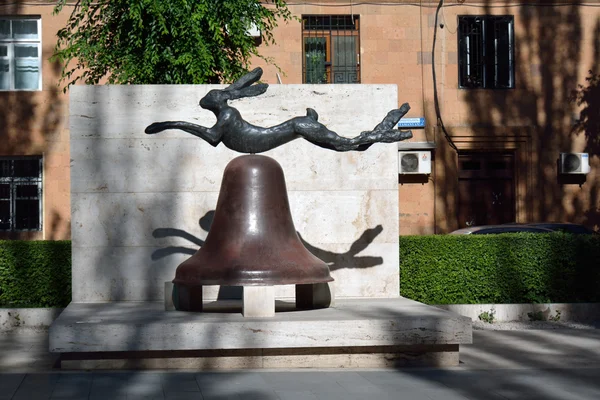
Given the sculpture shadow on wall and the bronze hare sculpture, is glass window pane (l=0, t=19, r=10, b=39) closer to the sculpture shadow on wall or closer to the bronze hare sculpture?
the sculpture shadow on wall

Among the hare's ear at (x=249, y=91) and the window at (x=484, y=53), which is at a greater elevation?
the window at (x=484, y=53)

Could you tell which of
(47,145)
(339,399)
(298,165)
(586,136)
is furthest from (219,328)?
(586,136)

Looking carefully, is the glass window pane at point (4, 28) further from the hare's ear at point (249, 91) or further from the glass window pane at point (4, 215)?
the hare's ear at point (249, 91)

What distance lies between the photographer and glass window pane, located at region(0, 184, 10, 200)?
2303 centimetres

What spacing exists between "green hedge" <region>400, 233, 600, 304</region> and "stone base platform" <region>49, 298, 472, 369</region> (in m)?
4.29

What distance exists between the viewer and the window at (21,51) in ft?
76.7

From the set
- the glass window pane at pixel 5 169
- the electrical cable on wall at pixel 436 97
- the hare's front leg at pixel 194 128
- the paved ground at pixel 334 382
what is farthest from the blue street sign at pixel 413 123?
the hare's front leg at pixel 194 128

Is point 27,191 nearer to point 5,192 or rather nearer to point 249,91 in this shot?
point 5,192

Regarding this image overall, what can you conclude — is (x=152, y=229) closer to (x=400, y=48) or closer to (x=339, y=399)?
(x=339, y=399)

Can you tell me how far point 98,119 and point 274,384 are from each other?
5.32 metres

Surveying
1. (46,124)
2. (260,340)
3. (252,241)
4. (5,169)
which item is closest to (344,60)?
(46,124)

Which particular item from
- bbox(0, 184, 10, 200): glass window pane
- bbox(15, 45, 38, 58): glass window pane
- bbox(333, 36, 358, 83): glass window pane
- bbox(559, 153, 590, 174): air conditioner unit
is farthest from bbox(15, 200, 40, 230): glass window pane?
bbox(559, 153, 590, 174): air conditioner unit

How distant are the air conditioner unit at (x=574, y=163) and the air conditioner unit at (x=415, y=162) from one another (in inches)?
127

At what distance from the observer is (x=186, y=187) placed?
1327 centimetres
